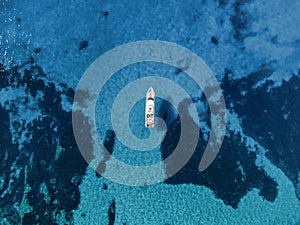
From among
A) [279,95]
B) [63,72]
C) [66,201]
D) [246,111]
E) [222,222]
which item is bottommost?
[66,201]

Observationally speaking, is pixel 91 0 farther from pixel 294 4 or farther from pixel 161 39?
pixel 294 4

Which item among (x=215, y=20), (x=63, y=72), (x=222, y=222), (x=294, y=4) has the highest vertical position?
(x=294, y=4)

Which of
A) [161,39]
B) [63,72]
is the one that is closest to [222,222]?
[161,39]

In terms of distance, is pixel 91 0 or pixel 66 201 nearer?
pixel 66 201

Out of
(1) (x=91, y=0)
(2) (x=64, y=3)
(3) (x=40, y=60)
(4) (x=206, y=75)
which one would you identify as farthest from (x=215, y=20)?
(3) (x=40, y=60)

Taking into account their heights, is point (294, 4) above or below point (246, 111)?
above

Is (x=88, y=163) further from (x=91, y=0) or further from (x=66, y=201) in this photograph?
(x=91, y=0)
